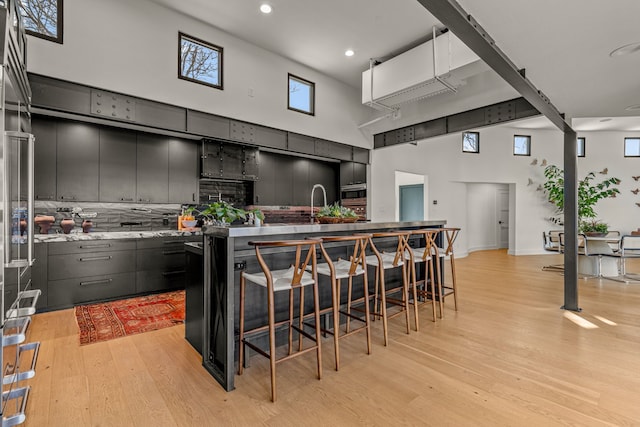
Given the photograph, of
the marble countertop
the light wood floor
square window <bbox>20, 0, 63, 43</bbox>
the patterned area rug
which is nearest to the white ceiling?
square window <bbox>20, 0, 63, 43</bbox>

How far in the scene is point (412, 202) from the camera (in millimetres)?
10219

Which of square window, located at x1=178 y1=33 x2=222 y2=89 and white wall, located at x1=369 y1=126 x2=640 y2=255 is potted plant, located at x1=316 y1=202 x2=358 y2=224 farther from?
white wall, located at x1=369 y1=126 x2=640 y2=255

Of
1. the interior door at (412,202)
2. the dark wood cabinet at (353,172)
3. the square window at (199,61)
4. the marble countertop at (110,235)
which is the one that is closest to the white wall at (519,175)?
the interior door at (412,202)

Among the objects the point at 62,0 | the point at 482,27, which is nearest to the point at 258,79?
the point at 62,0

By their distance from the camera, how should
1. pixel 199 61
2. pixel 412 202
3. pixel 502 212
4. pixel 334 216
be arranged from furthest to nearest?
pixel 502 212
pixel 412 202
pixel 199 61
pixel 334 216

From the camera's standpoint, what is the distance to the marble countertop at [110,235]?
3629 mm

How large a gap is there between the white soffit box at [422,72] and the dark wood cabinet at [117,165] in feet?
11.9

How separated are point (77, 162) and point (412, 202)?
8.63 metres

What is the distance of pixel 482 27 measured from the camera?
202cm

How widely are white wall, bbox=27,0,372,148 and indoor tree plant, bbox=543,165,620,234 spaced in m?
7.14

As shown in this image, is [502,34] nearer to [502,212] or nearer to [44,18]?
[44,18]

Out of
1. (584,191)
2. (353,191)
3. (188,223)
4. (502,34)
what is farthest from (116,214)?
(584,191)

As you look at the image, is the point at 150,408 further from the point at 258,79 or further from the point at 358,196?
the point at 358,196

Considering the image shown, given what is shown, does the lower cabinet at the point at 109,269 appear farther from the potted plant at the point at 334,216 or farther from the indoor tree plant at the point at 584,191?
the indoor tree plant at the point at 584,191
